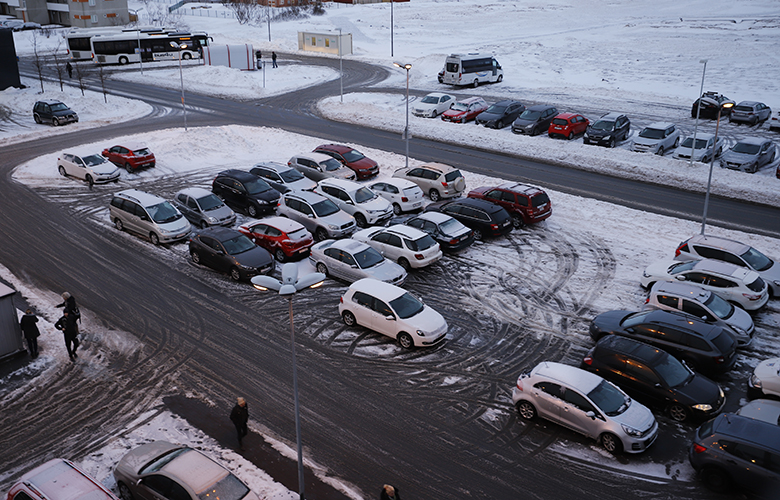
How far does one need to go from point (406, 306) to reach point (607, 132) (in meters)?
24.3

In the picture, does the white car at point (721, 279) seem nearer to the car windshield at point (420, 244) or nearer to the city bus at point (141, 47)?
the car windshield at point (420, 244)

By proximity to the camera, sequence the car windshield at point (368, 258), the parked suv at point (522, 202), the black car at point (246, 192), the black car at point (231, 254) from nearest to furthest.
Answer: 1. the car windshield at point (368, 258)
2. the black car at point (231, 254)
3. the parked suv at point (522, 202)
4. the black car at point (246, 192)

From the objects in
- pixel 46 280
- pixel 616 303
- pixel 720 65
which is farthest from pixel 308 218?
pixel 720 65

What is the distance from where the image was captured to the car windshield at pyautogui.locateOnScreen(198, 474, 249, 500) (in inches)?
454

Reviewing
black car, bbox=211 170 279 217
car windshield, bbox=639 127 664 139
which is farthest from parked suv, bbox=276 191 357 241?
car windshield, bbox=639 127 664 139

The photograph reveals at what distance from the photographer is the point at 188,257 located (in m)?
23.9

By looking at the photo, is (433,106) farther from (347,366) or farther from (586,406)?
(586,406)

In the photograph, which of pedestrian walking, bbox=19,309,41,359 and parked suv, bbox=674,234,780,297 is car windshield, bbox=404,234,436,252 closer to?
parked suv, bbox=674,234,780,297

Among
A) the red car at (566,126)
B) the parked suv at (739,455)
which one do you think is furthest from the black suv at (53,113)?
the parked suv at (739,455)

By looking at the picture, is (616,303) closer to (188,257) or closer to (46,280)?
(188,257)

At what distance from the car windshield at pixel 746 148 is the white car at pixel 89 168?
32.2m

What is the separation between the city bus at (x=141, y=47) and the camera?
210 feet

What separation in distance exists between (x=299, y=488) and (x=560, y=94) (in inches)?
1811

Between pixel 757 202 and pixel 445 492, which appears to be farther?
pixel 757 202
